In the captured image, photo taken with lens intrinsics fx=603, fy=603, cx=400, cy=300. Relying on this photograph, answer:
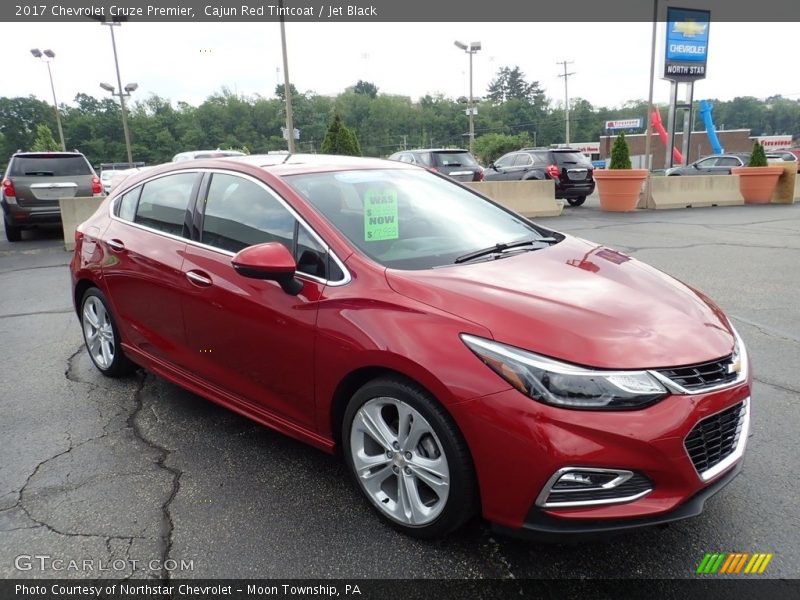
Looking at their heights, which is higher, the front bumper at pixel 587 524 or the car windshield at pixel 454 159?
the car windshield at pixel 454 159

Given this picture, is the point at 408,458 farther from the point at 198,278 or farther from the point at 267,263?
the point at 198,278

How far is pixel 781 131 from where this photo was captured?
10769 cm

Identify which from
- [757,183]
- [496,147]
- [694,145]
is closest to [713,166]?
[757,183]

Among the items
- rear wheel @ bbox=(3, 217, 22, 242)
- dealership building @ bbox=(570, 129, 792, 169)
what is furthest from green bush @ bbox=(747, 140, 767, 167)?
dealership building @ bbox=(570, 129, 792, 169)

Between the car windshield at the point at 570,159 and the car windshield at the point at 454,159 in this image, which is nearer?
the car windshield at the point at 454,159

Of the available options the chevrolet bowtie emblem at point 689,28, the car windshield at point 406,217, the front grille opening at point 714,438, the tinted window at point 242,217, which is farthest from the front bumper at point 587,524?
the chevrolet bowtie emblem at point 689,28

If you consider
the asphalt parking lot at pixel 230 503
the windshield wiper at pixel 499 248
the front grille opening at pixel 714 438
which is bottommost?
the asphalt parking lot at pixel 230 503

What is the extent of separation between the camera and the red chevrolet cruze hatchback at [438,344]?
7.01 feet

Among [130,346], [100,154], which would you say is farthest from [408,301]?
[100,154]

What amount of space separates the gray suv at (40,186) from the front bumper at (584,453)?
11992 mm

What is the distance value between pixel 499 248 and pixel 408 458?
4.06 ft

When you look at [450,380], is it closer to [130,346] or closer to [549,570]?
[549,570]

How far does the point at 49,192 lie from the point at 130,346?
9.34 metres

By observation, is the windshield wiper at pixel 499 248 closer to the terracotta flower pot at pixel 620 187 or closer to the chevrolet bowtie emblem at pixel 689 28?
the terracotta flower pot at pixel 620 187
